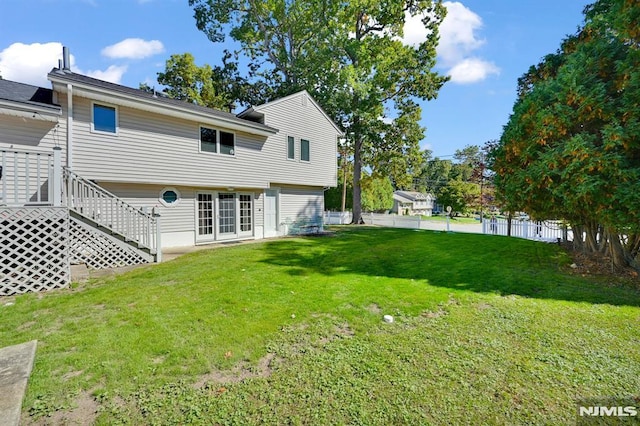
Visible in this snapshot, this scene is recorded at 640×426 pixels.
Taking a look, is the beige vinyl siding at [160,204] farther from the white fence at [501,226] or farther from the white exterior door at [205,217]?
the white fence at [501,226]

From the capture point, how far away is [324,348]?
10.9 feet

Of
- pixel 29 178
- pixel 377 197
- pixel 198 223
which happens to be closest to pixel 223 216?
pixel 198 223

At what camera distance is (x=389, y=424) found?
2.20 m

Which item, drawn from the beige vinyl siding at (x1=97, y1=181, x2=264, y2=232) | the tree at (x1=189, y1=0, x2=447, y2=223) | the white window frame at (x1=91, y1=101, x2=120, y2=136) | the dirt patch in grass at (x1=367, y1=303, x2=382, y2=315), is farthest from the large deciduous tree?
the tree at (x1=189, y1=0, x2=447, y2=223)

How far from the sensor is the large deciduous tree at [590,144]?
586cm

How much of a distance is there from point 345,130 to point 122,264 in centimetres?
1826

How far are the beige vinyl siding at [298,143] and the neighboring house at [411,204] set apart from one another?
35.4 meters

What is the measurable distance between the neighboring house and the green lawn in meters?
44.3

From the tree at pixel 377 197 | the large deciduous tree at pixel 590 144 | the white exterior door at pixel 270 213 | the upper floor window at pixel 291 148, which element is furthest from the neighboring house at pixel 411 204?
the large deciduous tree at pixel 590 144

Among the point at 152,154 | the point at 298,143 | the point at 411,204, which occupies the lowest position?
the point at 411,204

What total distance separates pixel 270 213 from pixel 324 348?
11.0 m

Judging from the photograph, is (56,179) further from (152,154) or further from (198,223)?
(198,223)

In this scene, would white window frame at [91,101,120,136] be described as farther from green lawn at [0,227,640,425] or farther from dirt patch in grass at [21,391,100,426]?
dirt patch in grass at [21,391,100,426]

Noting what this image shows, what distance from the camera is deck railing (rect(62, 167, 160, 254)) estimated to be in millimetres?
6977
